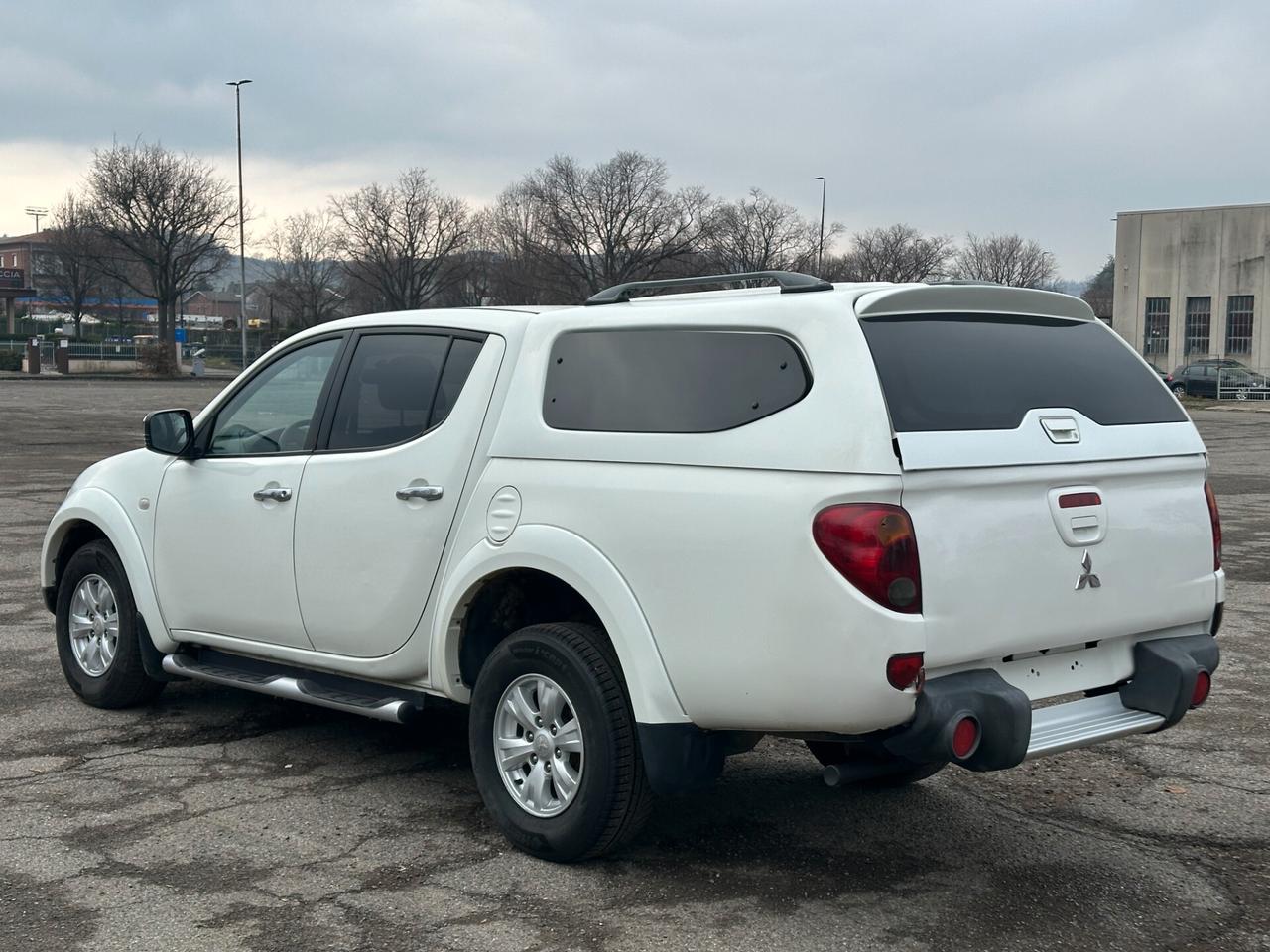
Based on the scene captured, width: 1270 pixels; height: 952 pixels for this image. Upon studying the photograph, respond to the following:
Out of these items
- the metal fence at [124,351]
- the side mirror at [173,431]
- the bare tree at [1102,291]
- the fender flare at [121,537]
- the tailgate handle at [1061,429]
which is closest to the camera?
the tailgate handle at [1061,429]

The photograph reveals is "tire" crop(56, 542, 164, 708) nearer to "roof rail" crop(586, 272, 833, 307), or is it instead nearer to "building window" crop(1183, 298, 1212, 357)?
"roof rail" crop(586, 272, 833, 307)

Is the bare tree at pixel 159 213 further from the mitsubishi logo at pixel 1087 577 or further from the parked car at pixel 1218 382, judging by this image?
the mitsubishi logo at pixel 1087 577

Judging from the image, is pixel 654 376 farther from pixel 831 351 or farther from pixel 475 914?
pixel 475 914

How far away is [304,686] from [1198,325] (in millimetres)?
73272

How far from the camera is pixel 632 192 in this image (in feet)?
257

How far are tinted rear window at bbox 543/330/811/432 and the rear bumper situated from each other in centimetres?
94

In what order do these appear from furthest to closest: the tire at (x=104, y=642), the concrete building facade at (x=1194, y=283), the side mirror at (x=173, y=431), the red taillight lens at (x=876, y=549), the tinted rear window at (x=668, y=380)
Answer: the concrete building facade at (x=1194, y=283) → the tire at (x=104, y=642) → the side mirror at (x=173, y=431) → the tinted rear window at (x=668, y=380) → the red taillight lens at (x=876, y=549)

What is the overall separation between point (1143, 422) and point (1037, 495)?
0.68 metres

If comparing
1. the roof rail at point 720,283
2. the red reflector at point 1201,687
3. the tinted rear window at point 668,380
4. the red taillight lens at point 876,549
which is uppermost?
the roof rail at point 720,283

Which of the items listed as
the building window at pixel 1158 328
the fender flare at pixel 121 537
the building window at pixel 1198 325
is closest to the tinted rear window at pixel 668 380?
the fender flare at pixel 121 537

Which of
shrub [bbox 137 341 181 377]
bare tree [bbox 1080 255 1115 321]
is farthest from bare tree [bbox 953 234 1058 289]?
shrub [bbox 137 341 181 377]

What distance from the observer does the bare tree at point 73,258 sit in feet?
230

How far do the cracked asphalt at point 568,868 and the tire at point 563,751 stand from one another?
14 cm

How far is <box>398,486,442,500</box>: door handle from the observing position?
480cm
